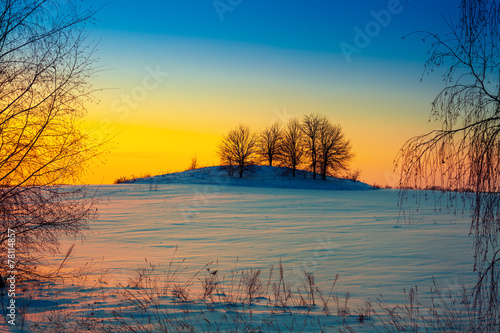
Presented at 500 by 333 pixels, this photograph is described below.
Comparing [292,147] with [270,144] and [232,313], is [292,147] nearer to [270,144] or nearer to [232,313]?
[270,144]

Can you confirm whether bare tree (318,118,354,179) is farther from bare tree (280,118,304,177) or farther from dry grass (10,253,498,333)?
dry grass (10,253,498,333)

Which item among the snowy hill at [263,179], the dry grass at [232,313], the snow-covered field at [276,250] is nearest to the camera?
the dry grass at [232,313]

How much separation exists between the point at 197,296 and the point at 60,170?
3487mm

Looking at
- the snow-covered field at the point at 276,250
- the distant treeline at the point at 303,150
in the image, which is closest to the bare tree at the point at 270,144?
the distant treeline at the point at 303,150

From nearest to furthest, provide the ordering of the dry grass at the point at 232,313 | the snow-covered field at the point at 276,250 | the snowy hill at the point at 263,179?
1. the dry grass at the point at 232,313
2. the snow-covered field at the point at 276,250
3. the snowy hill at the point at 263,179

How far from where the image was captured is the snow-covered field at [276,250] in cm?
685

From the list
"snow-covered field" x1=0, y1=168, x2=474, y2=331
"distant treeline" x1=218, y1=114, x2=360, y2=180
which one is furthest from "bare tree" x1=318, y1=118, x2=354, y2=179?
"snow-covered field" x1=0, y1=168, x2=474, y2=331

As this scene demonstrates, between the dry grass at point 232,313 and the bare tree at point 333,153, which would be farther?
the bare tree at point 333,153

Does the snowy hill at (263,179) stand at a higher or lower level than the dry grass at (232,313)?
higher

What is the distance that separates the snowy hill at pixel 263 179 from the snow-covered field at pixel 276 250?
68.5 feet

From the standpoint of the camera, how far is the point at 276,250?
11.1 m

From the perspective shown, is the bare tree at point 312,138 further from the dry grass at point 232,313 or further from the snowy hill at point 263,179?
the dry grass at point 232,313

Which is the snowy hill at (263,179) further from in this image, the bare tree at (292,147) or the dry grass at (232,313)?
the dry grass at (232,313)

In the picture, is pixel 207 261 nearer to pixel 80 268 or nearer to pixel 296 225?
pixel 80 268
